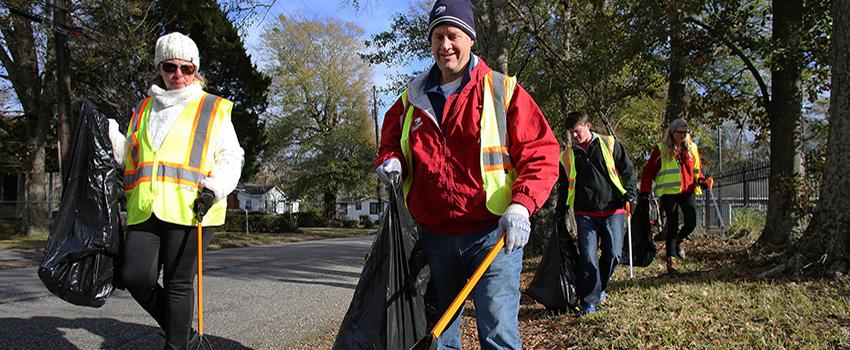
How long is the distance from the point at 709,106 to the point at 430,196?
29.3 ft

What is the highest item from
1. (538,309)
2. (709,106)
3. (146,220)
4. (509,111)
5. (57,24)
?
(57,24)

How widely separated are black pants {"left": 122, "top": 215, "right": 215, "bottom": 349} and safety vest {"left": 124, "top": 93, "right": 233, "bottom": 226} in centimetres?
8

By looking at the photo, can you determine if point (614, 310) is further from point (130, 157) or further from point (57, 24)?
point (57, 24)

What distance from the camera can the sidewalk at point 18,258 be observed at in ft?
35.9

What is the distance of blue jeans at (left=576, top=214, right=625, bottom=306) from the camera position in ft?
15.6

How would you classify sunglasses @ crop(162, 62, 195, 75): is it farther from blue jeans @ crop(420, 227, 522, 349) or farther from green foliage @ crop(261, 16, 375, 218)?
green foliage @ crop(261, 16, 375, 218)

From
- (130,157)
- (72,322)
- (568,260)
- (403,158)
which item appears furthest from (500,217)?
(72,322)

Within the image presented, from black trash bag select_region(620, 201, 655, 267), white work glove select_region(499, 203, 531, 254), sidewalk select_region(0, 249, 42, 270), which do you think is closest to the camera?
white work glove select_region(499, 203, 531, 254)

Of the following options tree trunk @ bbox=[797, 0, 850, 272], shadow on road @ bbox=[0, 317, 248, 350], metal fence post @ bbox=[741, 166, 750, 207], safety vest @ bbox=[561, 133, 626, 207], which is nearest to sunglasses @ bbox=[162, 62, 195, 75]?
shadow on road @ bbox=[0, 317, 248, 350]

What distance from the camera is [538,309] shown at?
543 centimetres

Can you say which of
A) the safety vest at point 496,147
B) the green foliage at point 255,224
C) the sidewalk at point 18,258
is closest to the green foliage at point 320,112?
the green foliage at point 255,224

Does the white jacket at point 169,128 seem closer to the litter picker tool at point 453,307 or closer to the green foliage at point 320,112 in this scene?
the litter picker tool at point 453,307

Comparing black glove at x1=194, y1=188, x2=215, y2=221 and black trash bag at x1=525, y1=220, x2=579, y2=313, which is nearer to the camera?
black glove at x1=194, y1=188, x2=215, y2=221

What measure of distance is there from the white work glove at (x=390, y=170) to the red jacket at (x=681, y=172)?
460 cm
